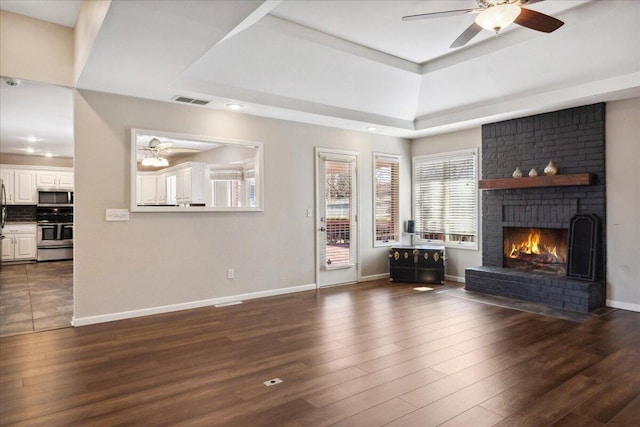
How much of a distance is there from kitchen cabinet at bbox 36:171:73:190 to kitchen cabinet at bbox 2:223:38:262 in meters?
1.06

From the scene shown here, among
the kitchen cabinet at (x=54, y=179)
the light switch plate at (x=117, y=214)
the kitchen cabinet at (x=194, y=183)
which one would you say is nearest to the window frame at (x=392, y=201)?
the kitchen cabinet at (x=194, y=183)

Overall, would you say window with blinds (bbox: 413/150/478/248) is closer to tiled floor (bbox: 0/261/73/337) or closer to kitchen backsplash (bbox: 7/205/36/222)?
tiled floor (bbox: 0/261/73/337)

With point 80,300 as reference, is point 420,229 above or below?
above

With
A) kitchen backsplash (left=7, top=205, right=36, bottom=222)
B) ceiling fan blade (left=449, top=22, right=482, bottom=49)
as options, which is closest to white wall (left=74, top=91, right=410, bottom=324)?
ceiling fan blade (left=449, top=22, right=482, bottom=49)

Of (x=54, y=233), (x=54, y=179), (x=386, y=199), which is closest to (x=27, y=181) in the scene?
(x=54, y=179)

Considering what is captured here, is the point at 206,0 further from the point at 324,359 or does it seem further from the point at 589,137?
the point at 589,137

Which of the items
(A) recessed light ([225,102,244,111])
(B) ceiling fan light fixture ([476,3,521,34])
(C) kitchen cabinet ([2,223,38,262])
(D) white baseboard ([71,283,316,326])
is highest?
(B) ceiling fan light fixture ([476,3,521,34])

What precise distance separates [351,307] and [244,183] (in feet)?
10.7

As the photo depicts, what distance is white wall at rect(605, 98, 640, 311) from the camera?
15.6 feet

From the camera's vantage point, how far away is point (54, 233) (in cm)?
970

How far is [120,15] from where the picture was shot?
274 centimetres


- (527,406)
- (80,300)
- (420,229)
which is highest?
(420,229)

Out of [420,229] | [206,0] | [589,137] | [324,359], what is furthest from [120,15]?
[420,229]

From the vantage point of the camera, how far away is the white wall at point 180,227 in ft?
14.5
